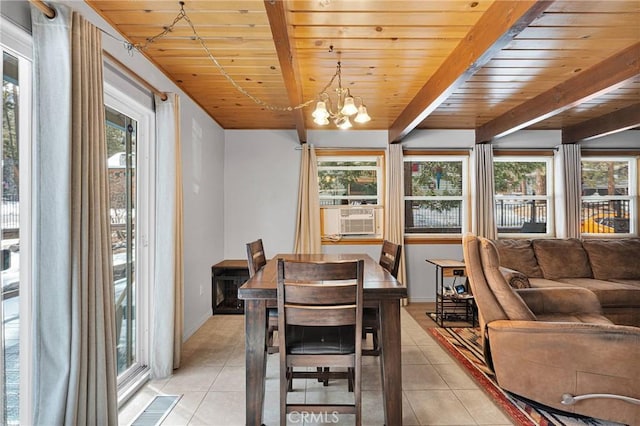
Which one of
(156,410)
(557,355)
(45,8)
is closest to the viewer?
(45,8)

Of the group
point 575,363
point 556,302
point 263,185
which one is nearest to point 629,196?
point 556,302

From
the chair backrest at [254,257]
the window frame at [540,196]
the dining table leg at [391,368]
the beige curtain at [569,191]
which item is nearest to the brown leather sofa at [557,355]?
the dining table leg at [391,368]

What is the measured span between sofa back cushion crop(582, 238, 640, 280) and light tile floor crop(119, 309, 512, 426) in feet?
7.43

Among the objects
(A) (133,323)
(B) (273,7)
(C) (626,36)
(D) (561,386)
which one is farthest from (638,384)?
(A) (133,323)

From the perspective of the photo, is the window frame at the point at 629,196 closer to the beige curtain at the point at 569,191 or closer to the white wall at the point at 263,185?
the beige curtain at the point at 569,191

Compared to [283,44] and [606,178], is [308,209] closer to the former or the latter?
[283,44]

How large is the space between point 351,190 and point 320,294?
316 centimetres

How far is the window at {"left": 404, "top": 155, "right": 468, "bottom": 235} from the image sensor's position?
4.62 metres

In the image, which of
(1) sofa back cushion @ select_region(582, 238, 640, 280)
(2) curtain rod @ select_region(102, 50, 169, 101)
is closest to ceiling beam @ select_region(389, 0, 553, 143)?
(2) curtain rod @ select_region(102, 50, 169, 101)

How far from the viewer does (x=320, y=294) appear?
5.14 ft

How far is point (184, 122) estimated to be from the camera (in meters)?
3.20

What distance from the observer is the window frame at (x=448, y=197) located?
4.53 m

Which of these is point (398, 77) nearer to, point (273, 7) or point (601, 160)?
point (273, 7)

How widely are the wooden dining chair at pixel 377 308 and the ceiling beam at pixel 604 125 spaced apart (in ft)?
10.5
